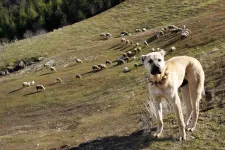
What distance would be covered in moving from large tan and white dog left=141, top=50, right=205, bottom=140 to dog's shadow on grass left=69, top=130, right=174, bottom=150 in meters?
0.38

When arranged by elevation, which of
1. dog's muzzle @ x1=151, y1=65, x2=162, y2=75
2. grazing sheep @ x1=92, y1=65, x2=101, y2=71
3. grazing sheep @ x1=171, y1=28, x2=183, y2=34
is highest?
dog's muzzle @ x1=151, y1=65, x2=162, y2=75

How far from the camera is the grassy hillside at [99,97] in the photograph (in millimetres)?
12812

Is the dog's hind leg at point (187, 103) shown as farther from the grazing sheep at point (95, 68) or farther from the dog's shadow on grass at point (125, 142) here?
the grazing sheep at point (95, 68)

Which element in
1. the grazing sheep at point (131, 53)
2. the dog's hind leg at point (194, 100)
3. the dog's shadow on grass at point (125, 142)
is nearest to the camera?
the dog's shadow on grass at point (125, 142)

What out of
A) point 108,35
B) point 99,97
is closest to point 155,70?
point 99,97

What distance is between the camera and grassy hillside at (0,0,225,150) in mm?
12812

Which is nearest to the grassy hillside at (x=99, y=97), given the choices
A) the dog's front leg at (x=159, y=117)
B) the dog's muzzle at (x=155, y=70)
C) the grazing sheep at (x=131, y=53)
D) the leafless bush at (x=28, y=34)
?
the dog's front leg at (x=159, y=117)

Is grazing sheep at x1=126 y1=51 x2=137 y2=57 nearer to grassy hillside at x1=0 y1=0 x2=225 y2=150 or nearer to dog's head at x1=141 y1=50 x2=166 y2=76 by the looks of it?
grassy hillside at x1=0 y1=0 x2=225 y2=150

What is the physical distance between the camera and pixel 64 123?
23.5 meters

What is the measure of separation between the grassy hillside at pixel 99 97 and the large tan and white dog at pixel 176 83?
480 millimetres

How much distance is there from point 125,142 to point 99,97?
627 inches

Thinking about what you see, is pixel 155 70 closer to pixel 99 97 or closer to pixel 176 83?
pixel 176 83

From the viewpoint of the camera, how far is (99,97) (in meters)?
28.3

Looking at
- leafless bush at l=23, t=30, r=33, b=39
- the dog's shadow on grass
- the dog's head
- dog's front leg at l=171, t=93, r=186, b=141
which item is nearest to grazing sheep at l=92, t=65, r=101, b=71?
the dog's shadow on grass
